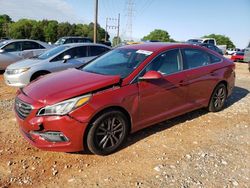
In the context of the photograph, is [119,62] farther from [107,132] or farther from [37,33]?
[37,33]

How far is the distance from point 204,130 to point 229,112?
1402 mm

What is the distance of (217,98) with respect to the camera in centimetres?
572

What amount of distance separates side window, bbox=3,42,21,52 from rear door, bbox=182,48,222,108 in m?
9.05

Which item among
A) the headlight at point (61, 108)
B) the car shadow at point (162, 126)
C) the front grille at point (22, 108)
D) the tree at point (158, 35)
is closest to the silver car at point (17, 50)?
the car shadow at point (162, 126)

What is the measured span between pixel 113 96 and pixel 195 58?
2.20 meters

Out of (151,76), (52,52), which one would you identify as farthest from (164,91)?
(52,52)

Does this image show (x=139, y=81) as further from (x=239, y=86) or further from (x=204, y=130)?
(x=239, y=86)

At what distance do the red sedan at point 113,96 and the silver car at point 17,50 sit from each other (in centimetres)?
767

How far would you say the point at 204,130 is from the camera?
485cm

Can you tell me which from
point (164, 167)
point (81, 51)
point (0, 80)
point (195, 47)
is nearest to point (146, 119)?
point (164, 167)

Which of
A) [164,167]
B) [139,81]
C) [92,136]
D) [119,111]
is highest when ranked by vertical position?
[139,81]

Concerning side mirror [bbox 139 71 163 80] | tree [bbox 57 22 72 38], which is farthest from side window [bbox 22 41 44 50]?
tree [bbox 57 22 72 38]

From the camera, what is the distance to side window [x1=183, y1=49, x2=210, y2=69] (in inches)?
193

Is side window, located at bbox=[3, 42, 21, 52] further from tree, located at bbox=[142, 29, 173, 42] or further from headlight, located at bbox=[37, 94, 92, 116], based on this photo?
tree, located at bbox=[142, 29, 173, 42]
